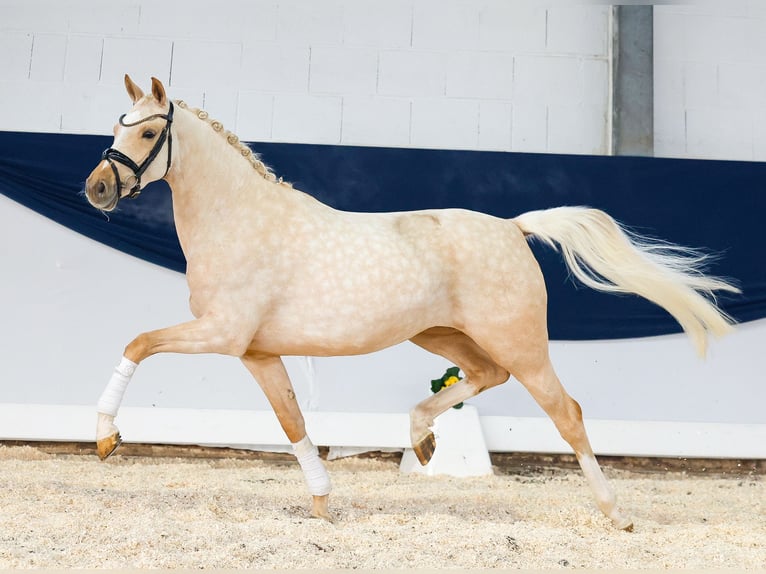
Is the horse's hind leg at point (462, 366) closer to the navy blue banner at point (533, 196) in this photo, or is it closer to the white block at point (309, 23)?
the navy blue banner at point (533, 196)

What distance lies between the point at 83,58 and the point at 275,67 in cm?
113

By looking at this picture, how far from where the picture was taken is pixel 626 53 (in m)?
5.04

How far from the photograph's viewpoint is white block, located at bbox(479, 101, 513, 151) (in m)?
5.07

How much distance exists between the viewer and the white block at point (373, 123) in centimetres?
501

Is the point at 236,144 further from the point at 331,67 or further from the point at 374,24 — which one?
the point at 374,24

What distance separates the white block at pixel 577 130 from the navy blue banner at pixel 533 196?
430 mm

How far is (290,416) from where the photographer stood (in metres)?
2.75

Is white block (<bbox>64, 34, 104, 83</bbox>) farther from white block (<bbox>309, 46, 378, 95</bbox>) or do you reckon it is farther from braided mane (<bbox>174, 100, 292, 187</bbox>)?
braided mane (<bbox>174, 100, 292, 187</bbox>)

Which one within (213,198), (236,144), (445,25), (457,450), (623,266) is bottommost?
(457,450)

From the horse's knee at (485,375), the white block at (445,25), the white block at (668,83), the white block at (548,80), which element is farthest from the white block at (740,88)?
the horse's knee at (485,375)

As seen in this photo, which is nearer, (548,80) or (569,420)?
(569,420)

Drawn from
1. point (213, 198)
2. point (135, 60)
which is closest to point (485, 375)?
point (213, 198)

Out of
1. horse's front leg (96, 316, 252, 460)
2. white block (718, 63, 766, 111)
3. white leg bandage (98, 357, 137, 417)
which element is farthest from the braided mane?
white block (718, 63, 766, 111)

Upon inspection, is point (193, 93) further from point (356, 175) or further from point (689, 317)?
point (689, 317)
